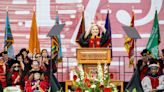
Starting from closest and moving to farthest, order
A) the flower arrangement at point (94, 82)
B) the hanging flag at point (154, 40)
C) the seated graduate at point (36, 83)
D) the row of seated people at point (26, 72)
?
the flower arrangement at point (94, 82)
the seated graduate at point (36, 83)
the row of seated people at point (26, 72)
the hanging flag at point (154, 40)

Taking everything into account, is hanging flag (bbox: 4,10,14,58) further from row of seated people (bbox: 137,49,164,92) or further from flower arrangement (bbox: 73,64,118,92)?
flower arrangement (bbox: 73,64,118,92)

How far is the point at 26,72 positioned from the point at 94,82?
270 centimetres

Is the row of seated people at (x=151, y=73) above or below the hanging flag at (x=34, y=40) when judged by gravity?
below

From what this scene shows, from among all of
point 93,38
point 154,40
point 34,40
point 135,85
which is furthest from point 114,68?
point 135,85

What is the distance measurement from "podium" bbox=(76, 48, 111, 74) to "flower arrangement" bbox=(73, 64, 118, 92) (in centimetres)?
102

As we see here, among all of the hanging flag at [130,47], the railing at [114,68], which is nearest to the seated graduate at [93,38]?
the hanging flag at [130,47]

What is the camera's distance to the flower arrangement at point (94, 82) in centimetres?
1285

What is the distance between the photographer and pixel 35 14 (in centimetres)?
1744

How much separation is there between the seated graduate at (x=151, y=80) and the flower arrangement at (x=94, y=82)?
1780 millimetres

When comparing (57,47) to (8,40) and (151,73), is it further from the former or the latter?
(151,73)

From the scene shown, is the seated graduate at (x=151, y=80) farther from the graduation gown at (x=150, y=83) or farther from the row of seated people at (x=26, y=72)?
the row of seated people at (x=26, y=72)

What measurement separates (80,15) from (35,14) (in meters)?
1.11

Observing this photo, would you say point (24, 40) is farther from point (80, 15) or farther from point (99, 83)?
point (99, 83)

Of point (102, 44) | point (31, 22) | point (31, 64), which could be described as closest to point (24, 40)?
point (31, 22)
